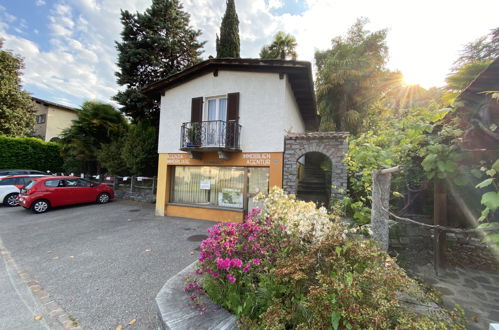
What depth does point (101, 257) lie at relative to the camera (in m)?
4.50

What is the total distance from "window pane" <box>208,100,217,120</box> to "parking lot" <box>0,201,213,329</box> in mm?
4325

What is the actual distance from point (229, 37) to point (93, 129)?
10890mm

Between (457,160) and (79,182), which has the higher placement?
(457,160)

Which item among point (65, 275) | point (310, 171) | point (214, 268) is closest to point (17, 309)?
point (65, 275)

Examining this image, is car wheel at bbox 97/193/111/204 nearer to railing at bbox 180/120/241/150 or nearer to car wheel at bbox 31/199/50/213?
car wheel at bbox 31/199/50/213

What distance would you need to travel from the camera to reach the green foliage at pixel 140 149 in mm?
11148

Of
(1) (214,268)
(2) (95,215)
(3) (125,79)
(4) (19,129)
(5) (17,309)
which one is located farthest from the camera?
(4) (19,129)

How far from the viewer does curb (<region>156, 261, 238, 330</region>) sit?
1.90 meters

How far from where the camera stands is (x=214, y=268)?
93.6 inches

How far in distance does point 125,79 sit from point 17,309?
12812 millimetres

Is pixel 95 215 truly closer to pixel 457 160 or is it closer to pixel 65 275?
pixel 65 275

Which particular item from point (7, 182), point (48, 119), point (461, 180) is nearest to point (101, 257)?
point (461, 180)

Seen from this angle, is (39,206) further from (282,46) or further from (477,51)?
(477,51)

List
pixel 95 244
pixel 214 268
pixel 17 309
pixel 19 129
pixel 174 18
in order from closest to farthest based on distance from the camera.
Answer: pixel 214 268, pixel 17 309, pixel 95 244, pixel 174 18, pixel 19 129
